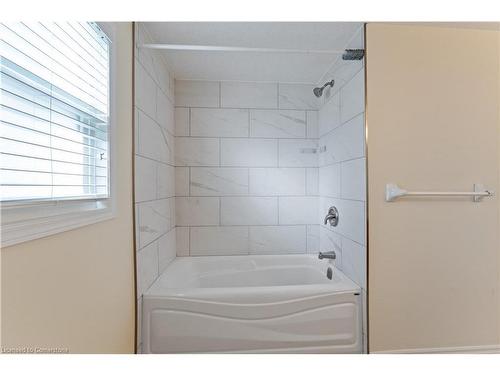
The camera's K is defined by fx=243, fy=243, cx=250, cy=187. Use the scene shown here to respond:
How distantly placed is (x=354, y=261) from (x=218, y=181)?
4.31 ft

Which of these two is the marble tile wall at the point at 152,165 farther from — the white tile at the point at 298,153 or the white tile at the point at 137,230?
the white tile at the point at 298,153

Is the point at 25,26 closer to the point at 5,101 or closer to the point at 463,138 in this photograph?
the point at 5,101

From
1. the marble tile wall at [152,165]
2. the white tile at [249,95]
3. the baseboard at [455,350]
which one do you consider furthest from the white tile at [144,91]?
the baseboard at [455,350]

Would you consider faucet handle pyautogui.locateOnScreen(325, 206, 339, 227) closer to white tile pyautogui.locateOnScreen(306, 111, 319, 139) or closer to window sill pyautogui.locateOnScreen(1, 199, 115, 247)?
white tile pyautogui.locateOnScreen(306, 111, 319, 139)

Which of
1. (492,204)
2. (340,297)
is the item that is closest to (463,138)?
(492,204)

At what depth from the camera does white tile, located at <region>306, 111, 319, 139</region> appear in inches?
92.9

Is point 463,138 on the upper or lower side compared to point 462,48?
lower

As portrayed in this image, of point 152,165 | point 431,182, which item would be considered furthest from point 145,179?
point 431,182

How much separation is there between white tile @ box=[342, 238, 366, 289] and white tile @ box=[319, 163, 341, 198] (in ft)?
1.32

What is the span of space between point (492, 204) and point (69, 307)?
235 centimetres

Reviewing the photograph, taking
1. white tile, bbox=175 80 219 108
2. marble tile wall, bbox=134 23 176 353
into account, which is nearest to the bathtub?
marble tile wall, bbox=134 23 176 353

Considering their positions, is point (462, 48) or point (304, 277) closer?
point (462, 48)

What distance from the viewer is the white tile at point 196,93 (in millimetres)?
2250

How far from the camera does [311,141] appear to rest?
237 centimetres
